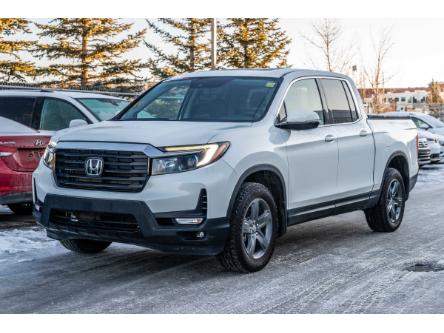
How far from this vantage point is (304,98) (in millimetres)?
7820

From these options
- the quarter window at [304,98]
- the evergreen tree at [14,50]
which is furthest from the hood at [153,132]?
the evergreen tree at [14,50]

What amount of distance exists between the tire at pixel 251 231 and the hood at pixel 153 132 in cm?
59

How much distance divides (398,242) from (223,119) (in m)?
2.73

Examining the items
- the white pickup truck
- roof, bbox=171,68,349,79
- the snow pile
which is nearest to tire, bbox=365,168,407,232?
the white pickup truck

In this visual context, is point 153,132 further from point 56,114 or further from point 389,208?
point 56,114

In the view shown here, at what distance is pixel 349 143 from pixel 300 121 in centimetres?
131

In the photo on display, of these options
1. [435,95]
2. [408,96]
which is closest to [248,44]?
[435,95]

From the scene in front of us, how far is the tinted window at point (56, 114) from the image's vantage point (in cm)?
1003

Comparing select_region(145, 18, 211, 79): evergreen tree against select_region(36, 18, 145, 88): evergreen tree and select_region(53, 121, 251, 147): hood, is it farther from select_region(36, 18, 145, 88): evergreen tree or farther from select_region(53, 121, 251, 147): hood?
select_region(53, 121, 251, 147): hood

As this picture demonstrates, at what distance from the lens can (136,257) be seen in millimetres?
7645

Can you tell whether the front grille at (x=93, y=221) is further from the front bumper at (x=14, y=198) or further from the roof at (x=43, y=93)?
the roof at (x=43, y=93)

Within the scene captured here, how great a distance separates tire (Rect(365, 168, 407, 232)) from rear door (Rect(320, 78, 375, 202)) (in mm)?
450
